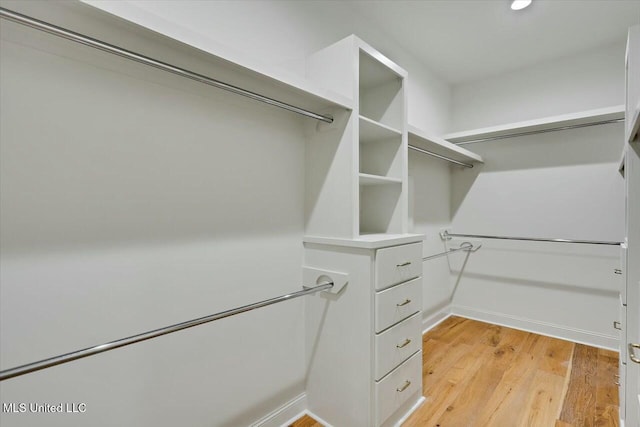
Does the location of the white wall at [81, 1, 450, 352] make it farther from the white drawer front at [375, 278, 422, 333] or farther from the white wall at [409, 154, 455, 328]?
the white drawer front at [375, 278, 422, 333]

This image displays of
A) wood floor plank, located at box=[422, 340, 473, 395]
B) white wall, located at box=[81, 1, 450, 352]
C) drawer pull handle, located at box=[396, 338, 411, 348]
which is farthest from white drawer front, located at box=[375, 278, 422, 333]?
white wall, located at box=[81, 1, 450, 352]

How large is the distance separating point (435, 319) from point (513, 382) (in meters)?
1.01

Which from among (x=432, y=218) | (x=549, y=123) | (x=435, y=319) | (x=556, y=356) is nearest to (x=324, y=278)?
(x=432, y=218)

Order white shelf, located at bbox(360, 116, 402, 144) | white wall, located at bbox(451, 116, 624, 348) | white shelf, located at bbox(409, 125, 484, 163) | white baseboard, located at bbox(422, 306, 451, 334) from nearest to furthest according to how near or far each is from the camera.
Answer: white shelf, located at bbox(360, 116, 402, 144) → white shelf, located at bbox(409, 125, 484, 163) → white wall, located at bbox(451, 116, 624, 348) → white baseboard, located at bbox(422, 306, 451, 334)

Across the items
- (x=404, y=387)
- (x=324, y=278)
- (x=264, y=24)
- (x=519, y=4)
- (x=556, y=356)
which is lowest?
(x=556, y=356)

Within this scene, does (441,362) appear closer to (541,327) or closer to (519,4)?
(541,327)

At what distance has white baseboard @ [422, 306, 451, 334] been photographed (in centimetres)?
280

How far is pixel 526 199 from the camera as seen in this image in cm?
282

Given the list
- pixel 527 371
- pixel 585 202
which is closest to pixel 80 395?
pixel 527 371

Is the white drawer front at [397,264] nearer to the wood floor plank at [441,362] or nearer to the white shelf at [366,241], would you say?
the white shelf at [366,241]

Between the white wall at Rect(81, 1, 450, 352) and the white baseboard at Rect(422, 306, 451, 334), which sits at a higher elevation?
the white wall at Rect(81, 1, 450, 352)

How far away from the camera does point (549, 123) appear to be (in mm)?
2387

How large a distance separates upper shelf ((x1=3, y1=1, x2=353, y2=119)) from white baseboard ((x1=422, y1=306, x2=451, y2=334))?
225cm

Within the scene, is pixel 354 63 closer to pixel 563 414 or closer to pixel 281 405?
pixel 281 405
